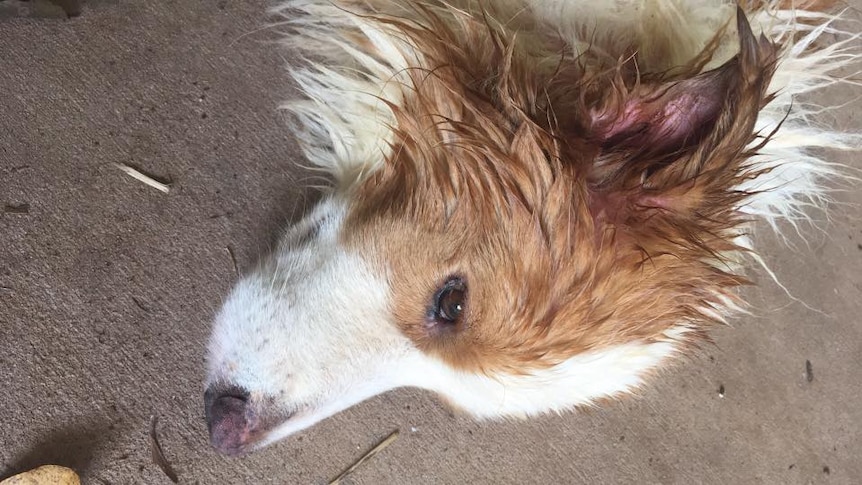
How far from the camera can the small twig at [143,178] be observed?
5.63 ft

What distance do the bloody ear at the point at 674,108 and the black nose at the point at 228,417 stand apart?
0.95 m

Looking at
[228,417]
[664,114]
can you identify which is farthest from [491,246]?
[228,417]

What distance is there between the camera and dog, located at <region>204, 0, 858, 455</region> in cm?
125

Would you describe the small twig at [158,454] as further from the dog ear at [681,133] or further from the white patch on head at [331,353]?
the dog ear at [681,133]

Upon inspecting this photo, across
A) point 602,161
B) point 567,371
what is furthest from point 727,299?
point 602,161

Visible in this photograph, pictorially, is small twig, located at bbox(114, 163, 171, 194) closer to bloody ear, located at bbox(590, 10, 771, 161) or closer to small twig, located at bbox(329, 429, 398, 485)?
small twig, located at bbox(329, 429, 398, 485)

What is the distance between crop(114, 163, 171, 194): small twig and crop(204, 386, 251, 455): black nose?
60 centimetres

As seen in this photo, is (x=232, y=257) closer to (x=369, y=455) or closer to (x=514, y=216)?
(x=369, y=455)

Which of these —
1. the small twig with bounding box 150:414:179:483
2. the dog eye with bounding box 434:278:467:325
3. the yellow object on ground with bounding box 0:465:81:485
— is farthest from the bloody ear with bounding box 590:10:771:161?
the yellow object on ground with bounding box 0:465:81:485

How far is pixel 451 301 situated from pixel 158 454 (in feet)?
3.25

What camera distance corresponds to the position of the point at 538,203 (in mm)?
1280

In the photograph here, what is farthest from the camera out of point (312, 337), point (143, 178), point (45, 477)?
point (143, 178)

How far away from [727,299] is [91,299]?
5.38 ft

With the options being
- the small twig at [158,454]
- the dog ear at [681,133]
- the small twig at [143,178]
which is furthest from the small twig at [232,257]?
the dog ear at [681,133]
